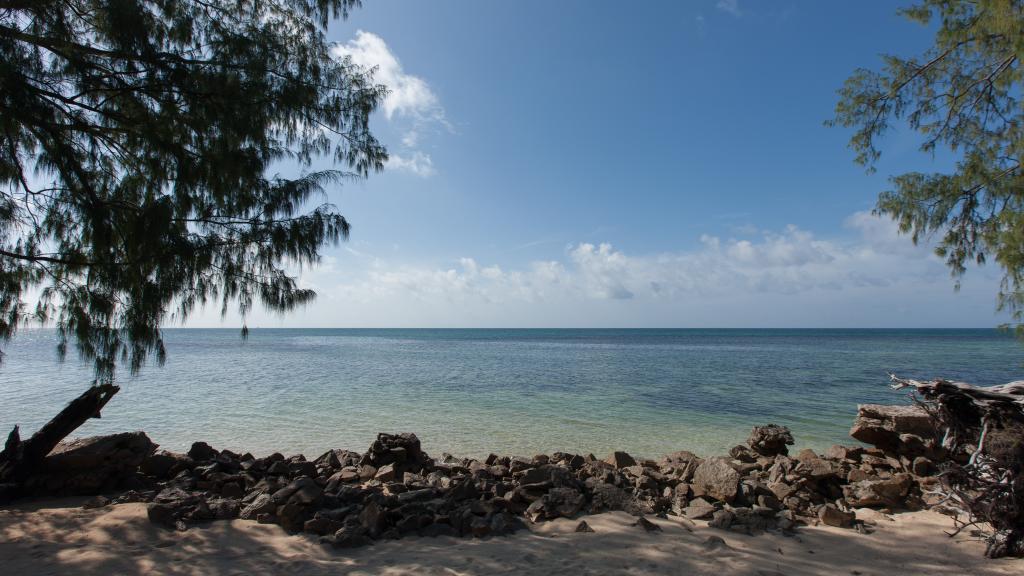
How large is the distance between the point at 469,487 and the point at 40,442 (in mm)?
6293

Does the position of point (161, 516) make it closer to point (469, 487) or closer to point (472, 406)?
point (469, 487)

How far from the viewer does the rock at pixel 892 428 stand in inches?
344

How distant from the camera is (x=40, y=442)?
21.9ft

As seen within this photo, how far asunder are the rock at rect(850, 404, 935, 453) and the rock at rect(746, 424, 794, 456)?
3.90ft

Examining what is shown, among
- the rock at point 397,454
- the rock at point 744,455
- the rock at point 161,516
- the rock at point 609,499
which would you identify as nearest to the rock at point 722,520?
the rock at point 609,499

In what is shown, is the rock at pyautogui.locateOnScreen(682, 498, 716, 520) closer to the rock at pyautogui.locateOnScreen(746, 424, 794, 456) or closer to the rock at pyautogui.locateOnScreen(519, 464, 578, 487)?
the rock at pyautogui.locateOnScreen(519, 464, 578, 487)

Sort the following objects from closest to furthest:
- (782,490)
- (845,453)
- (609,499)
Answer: (609,499) → (782,490) → (845,453)

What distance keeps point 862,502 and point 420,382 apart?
1983cm

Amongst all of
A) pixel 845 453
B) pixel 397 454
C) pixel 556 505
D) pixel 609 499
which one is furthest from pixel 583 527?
pixel 845 453

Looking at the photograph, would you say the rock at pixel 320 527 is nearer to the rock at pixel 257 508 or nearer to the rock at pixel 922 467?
the rock at pixel 257 508

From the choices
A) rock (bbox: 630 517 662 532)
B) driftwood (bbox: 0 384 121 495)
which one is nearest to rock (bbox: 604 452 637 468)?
rock (bbox: 630 517 662 532)

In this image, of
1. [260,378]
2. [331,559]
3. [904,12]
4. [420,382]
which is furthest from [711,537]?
[260,378]

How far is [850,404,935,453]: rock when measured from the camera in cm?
873

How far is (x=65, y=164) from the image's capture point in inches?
194
